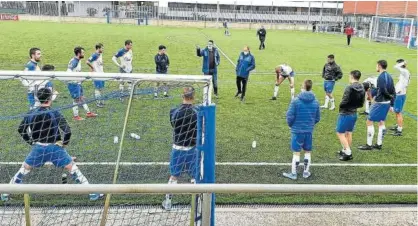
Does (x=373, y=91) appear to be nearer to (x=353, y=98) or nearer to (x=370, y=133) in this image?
(x=370, y=133)

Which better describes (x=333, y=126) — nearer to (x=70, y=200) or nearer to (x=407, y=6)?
(x=70, y=200)

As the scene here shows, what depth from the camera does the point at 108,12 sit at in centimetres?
5794

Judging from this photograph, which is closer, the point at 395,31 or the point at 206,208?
the point at 206,208

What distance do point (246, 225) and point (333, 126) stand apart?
6541 mm

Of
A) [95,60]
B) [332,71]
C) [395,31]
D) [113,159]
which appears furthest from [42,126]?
[395,31]

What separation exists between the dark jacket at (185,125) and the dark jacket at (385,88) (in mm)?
4927

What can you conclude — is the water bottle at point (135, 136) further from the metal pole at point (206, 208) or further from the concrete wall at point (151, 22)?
the concrete wall at point (151, 22)

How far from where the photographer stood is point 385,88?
8969 mm

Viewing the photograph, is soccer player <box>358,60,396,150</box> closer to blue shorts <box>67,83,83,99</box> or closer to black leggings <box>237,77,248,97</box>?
black leggings <box>237,77,248,97</box>

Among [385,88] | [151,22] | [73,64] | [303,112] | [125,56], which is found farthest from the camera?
[151,22]

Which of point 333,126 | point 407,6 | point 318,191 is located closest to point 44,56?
point 333,126

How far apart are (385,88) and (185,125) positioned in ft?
16.6

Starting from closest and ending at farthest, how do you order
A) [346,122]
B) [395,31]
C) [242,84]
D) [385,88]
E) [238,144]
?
[346,122] → [385,88] → [238,144] → [242,84] → [395,31]

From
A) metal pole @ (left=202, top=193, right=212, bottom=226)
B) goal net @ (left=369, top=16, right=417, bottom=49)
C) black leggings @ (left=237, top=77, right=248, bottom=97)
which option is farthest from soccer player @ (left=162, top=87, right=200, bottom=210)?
goal net @ (left=369, top=16, right=417, bottom=49)
